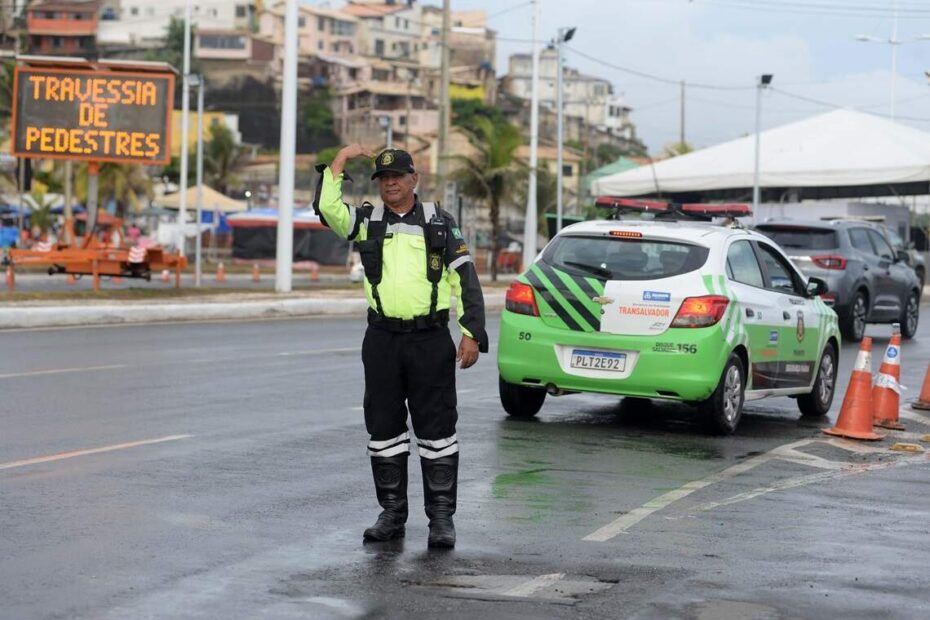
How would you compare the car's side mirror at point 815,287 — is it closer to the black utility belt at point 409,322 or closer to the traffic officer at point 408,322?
the traffic officer at point 408,322

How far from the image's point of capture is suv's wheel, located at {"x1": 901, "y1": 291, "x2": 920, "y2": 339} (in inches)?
1001

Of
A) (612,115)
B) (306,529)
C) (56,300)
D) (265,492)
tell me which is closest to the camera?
(306,529)

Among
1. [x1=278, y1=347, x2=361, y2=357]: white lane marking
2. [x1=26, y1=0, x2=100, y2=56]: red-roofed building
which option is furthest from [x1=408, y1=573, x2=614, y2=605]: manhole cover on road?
[x1=26, y1=0, x2=100, y2=56]: red-roofed building

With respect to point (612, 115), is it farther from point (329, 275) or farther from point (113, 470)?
point (113, 470)

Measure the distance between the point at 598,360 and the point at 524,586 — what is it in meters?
5.64

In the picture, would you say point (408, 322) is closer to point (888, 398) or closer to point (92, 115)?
point (888, 398)

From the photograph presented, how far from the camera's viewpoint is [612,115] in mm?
188250

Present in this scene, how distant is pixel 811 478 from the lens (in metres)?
10.4

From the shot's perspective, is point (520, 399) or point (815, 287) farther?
point (815, 287)

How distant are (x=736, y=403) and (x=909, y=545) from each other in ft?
15.5

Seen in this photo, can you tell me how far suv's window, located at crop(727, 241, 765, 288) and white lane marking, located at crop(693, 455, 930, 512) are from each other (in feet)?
6.82

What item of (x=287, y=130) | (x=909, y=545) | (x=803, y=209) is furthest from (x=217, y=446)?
(x=803, y=209)

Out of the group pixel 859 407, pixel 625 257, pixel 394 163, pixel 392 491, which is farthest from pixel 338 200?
pixel 859 407

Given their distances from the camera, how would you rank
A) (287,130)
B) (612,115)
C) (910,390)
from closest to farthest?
(910,390), (287,130), (612,115)
